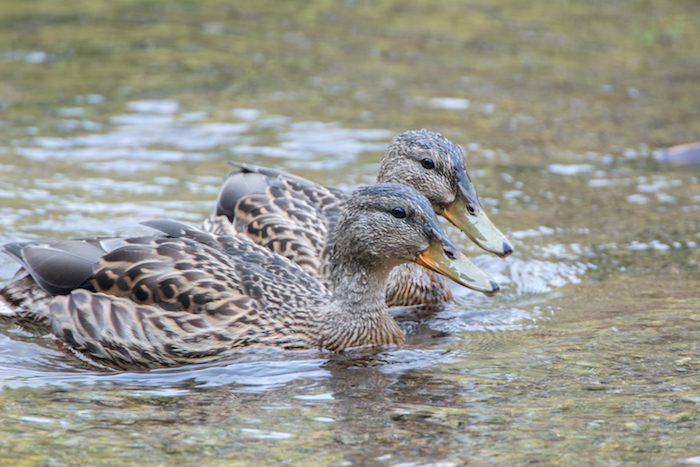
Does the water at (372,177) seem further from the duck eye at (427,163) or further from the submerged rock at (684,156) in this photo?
the duck eye at (427,163)

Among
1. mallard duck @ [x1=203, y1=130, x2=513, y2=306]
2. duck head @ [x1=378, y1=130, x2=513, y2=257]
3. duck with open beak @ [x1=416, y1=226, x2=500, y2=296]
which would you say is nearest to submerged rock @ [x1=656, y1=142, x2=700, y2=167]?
mallard duck @ [x1=203, y1=130, x2=513, y2=306]

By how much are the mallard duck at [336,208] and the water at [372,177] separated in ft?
1.02

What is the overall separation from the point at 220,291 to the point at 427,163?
206cm

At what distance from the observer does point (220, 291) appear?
7.96 metres

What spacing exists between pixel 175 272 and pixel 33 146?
212 inches

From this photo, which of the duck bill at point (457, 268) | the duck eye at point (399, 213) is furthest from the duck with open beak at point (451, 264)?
the duck eye at point (399, 213)

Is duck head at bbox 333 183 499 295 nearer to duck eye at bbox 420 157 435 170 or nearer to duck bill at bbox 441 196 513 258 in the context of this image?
duck bill at bbox 441 196 513 258

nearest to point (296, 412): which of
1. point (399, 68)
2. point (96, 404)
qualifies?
point (96, 404)

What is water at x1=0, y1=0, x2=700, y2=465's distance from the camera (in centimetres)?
637

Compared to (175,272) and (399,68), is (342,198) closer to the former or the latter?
(175,272)

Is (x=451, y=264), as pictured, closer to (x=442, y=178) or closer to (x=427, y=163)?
(x=442, y=178)

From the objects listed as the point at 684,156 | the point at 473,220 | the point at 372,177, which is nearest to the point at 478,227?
the point at 473,220

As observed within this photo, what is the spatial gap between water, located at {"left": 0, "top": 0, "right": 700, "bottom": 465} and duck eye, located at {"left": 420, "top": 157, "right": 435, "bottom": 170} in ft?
3.57

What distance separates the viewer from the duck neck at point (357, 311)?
804 centimetres
